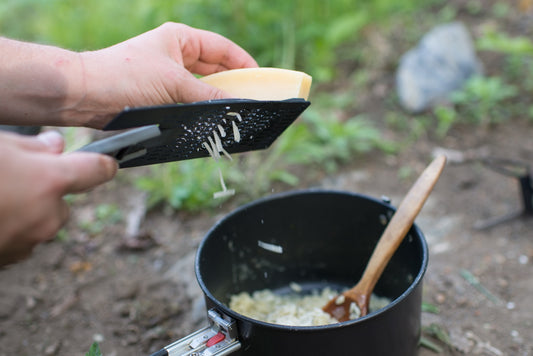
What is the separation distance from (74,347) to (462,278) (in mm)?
1631

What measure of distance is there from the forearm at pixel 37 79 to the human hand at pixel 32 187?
0.45 metres

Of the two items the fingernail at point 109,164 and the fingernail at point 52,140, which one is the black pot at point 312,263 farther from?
the fingernail at point 52,140

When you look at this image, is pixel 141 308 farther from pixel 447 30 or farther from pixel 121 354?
pixel 447 30

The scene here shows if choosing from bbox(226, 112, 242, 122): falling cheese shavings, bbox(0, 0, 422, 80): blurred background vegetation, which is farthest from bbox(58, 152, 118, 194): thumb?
bbox(0, 0, 422, 80): blurred background vegetation

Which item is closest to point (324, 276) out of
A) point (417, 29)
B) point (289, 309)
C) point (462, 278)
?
point (289, 309)

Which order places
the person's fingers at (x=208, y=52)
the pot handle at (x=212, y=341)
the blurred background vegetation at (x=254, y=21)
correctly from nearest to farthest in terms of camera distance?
1. the pot handle at (x=212, y=341)
2. the person's fingers at (x=208, y=52)
3. the blurred background vegetation at (x=254, y=21)

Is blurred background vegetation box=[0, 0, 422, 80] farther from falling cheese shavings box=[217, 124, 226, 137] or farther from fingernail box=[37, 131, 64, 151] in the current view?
fingernail box=[37, 131, 64, 151]

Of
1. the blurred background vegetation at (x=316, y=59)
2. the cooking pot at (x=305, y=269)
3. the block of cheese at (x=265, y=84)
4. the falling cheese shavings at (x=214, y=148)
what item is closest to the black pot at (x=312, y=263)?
the cooking pot at (x=305, y=269)

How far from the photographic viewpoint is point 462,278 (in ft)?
6.47

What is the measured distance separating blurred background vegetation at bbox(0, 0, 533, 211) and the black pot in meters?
0.84

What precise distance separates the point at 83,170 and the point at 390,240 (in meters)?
0.95

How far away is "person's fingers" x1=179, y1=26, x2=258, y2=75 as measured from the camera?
151cm

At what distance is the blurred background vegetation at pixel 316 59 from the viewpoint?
269 cm

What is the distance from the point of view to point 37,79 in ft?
4.19
